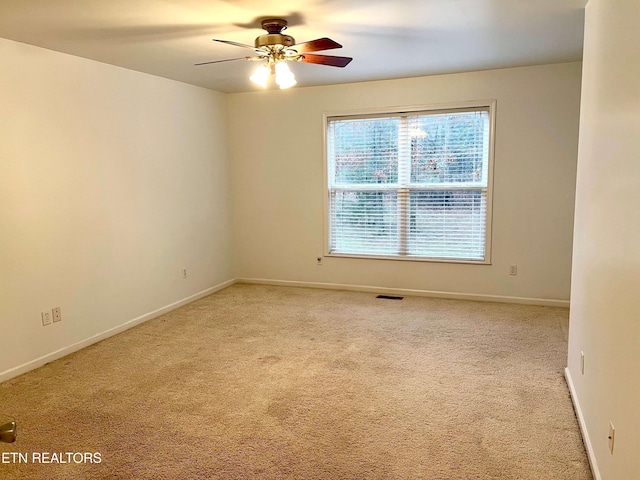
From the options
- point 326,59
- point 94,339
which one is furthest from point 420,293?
point 94,339

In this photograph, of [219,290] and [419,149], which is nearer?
[419,149]

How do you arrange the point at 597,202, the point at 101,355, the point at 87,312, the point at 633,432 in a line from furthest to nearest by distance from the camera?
the point at 87,312 < the point at 101,355 < the point at 597,202 < the point at 633,432

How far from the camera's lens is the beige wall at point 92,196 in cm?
325

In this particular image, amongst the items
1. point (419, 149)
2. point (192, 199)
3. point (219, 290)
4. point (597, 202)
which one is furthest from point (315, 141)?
point (597, 202)

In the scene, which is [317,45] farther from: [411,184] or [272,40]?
[411,184]

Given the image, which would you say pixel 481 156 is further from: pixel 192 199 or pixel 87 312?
pixel 87 312

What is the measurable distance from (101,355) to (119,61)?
2.55 metres

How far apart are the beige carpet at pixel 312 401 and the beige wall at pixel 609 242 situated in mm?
427

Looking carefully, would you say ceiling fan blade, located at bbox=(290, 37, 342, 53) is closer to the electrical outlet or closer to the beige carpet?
the beige carpet

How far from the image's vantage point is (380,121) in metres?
5.15

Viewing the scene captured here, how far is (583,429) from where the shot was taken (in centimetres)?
237

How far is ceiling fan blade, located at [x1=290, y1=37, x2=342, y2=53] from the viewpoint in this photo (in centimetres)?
272

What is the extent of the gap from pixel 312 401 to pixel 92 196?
2.63 m

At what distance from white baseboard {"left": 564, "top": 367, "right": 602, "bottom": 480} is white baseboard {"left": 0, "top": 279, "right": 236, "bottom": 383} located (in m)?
3.73
